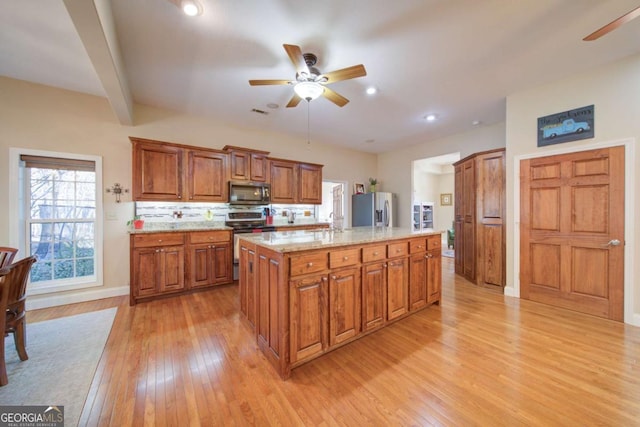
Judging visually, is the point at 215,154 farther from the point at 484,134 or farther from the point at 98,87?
the point at 484,134

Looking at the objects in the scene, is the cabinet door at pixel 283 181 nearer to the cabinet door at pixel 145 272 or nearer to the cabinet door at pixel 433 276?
the cabinet door at pixel 145 272


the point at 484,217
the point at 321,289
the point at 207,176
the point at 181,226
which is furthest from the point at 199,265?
the point at 484,217

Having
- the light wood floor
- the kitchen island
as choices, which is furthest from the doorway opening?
the kitchen island

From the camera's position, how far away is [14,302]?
181 cm

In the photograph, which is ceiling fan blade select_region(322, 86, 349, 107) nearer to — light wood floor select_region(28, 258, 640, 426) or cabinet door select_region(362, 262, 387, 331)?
cabinet door select_region(362, 262, 387, 331)

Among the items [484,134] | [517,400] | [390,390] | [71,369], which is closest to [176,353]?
[71,369]

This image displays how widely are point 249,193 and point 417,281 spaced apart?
3.21 m

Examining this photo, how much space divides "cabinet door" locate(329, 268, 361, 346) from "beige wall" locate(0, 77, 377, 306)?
353 centimetres

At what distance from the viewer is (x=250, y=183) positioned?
442cm

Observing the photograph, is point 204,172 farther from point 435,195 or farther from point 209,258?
point 435,195

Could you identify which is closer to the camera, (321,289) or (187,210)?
(321,289)

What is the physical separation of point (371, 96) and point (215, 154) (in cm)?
273

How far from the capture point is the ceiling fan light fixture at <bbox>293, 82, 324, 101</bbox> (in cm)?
241

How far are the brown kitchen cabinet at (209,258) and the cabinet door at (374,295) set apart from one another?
257 centimetres
